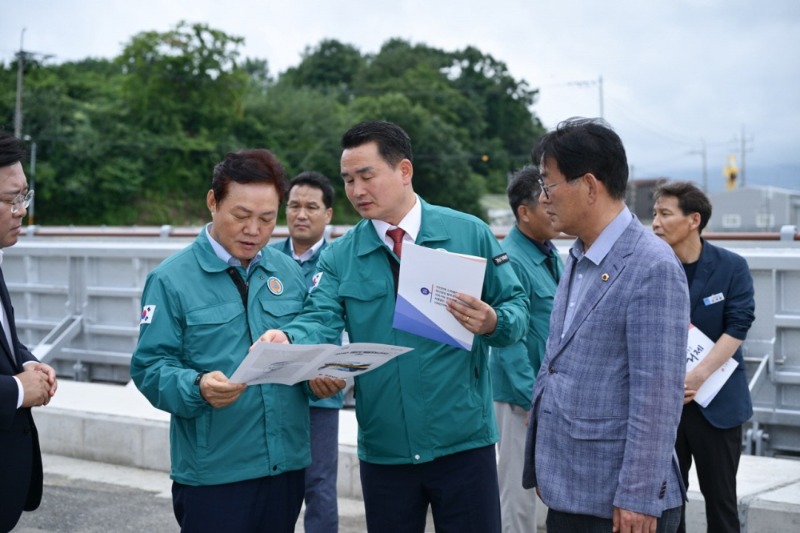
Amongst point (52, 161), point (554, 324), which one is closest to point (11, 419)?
point (554, 324)

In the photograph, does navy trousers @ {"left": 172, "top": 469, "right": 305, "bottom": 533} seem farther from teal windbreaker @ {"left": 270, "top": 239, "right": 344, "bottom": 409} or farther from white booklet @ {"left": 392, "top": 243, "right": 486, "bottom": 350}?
teal windbreaker @ {"left": 270, "top": 239, "right": 344, "bottom": 409}

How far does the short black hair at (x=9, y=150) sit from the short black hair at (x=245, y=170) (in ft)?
2.51

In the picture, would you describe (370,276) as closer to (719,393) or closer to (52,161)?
(719,393)

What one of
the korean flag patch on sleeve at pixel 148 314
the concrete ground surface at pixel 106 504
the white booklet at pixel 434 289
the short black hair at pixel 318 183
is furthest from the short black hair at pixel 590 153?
the concrete ground surface at pixel 106 504

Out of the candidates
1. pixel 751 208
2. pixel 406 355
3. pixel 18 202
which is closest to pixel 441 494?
pixel 406 355

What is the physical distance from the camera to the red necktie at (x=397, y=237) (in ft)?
12.7

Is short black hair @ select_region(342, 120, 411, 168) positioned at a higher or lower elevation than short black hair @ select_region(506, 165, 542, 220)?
higher

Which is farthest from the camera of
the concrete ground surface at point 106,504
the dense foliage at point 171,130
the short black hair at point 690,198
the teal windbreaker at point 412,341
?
the dense foliage at point 171,130

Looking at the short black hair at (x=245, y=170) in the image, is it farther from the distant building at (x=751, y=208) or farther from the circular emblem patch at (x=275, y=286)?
the distant building at (x=751, y=208)

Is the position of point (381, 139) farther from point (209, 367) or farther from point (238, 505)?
point (238, 505)

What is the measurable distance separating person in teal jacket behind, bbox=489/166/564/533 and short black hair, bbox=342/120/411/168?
137 centimetres

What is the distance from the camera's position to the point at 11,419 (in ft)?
11.5

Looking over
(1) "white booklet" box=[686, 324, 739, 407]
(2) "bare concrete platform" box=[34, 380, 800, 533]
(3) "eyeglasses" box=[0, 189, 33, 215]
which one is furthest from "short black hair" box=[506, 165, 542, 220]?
(3) "eyeglasses" box=[0, 189, 33, 215]

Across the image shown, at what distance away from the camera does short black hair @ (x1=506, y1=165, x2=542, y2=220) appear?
5.22 m
